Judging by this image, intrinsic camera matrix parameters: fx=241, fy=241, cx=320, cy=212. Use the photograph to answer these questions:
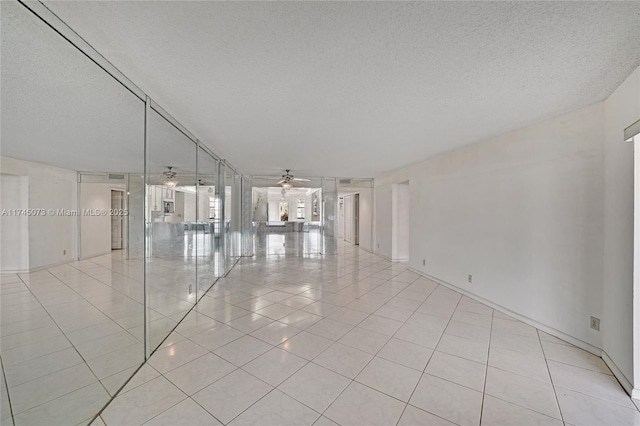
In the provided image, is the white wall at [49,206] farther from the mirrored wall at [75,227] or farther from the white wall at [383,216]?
the white wall at [383,216]

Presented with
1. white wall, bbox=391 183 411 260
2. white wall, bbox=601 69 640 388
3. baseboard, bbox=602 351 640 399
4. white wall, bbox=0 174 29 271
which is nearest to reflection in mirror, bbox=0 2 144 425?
white wall, bbox=0 174 29 271

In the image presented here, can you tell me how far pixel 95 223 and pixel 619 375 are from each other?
4.48m

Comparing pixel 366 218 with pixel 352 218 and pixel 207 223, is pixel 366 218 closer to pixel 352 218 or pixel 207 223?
pixel 352 218

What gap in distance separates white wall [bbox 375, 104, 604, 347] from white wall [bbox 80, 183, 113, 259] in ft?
14.7

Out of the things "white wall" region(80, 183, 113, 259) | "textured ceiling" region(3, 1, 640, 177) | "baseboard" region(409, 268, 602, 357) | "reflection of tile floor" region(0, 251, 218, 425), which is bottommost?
"baseboard" region(409, 268, 602, 357)

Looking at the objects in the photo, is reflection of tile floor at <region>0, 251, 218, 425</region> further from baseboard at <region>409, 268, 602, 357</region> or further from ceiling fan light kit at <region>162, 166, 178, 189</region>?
baseboard at <region>409, 268, 602, 357</region>

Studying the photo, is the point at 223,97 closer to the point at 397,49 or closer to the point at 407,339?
the point at 397,49

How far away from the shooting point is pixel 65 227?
159cm

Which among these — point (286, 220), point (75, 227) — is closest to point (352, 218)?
point (286, 220)

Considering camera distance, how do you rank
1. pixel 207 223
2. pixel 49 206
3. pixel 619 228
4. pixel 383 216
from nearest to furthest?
pixel 49 206 < pixel 619 228 < pixel 207 223 < pixel 383 216

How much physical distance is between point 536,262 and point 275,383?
333 cm

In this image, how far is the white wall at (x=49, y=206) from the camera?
135cm

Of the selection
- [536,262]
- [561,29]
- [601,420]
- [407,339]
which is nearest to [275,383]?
[407,339]

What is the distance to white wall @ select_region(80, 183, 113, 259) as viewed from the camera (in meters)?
1.75
